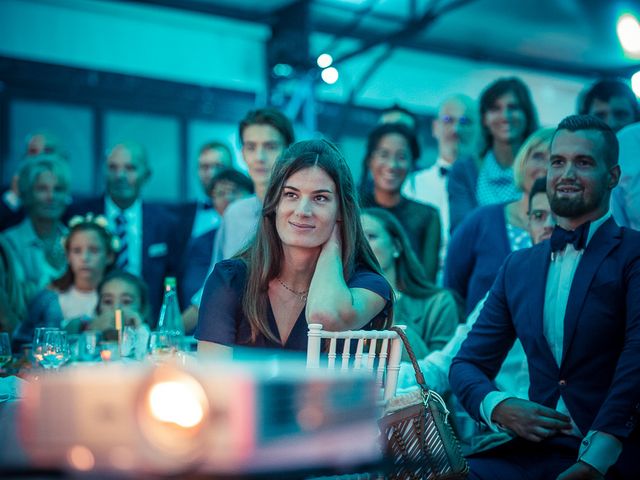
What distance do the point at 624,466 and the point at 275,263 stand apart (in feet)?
3.83

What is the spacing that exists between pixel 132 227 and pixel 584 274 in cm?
323

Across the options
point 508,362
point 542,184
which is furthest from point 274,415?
point 542,184

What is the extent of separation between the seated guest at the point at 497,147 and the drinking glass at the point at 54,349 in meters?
2.34

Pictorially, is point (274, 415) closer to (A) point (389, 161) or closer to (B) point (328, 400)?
(B) point (328, 400)

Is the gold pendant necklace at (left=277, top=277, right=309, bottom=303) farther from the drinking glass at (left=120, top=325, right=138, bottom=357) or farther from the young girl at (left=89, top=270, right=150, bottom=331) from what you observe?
the young girl at (left=89, top=270, right=150, bottom=331)

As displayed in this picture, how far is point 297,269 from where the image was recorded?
8.86 feet

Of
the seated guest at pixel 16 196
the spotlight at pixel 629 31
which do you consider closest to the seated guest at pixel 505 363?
the seated guest at pixel 16 196

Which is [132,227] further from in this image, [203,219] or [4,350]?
[4,350]

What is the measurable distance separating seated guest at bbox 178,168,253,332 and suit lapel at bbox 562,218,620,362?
8.65ft

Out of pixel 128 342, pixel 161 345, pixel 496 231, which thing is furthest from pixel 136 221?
pixel 496 231

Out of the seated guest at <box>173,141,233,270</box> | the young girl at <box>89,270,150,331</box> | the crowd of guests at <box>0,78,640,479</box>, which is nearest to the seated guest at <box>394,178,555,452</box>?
the crowd of guests at <box>0,78,640,479</box>

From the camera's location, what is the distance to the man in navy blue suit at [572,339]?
2.50m

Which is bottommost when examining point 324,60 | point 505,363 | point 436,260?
point 505,363

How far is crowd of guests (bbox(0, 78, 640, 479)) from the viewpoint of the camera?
8.51 ft
